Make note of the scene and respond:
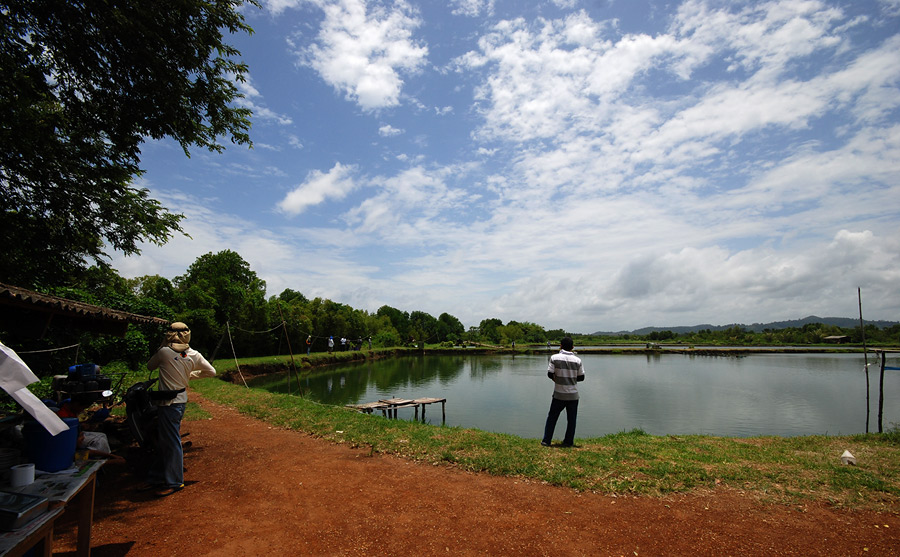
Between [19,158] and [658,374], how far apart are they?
3420 cm

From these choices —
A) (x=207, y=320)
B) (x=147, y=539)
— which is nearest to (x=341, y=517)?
(x=147, y=539)

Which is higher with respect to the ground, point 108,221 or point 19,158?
point 19,158

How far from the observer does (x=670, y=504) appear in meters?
4.51

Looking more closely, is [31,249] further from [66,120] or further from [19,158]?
[66,120]

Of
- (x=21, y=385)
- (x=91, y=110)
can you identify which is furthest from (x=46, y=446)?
(x=91, y=110)

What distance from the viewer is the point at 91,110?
6.54 metres

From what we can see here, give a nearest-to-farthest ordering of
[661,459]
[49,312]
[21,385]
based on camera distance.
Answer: [21,385], [49,312], [661,459]

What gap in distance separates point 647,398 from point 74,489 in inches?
833

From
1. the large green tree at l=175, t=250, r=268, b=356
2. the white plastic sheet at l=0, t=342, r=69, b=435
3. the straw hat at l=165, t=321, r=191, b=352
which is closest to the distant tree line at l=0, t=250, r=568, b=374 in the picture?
the large green tree at l=175, t=250, r=268, b=356

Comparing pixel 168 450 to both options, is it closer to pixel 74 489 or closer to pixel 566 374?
pixel 74 489

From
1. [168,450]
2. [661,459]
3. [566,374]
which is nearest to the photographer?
[168,450]

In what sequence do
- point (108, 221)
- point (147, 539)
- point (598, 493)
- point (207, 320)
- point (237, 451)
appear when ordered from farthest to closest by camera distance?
point (207, 320) < point (108, 221) < point (237, 451) < point (598, 493) < point (147, 539)

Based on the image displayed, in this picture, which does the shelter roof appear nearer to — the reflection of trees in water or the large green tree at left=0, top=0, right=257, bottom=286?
the large green tree at left=0, top=0, right=257, bottom=286

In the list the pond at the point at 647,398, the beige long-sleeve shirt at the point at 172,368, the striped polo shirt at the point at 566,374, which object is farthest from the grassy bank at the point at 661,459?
the pond at the point at 647,398
